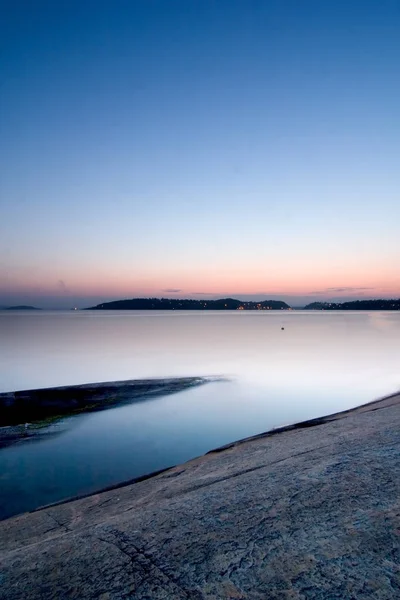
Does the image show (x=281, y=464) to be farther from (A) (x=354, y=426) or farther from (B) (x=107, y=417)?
(B) (x=107, y=417)

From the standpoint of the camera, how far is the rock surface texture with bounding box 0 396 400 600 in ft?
11.6

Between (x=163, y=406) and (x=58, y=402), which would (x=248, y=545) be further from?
(x=58, y=402)

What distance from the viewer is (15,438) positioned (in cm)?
1472

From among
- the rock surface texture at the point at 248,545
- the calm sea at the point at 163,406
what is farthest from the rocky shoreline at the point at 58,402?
the rock surface texture at the point at 248,545

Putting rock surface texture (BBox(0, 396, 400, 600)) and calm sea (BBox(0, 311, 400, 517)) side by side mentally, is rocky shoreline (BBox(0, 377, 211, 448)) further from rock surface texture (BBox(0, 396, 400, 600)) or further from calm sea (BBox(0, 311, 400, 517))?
rock surface texture (BBox(0, 396, 400, 600))

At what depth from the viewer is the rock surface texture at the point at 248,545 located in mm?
3523

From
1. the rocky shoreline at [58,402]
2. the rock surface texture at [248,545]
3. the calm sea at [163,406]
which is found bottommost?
the calm sea at [163,406]

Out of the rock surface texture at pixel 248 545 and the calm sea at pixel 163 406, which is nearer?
the rock surface texture at pixel 248 545

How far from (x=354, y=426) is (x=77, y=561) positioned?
7.82 meters

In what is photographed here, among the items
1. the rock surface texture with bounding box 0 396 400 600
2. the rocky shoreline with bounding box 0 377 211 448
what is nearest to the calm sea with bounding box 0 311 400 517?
the rocky shoreline with bounding box 0 377 211 448

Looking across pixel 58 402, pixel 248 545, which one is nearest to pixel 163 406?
pixel 58 402

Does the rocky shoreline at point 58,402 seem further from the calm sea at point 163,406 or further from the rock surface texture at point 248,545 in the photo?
the rock surface texture at point 248,545

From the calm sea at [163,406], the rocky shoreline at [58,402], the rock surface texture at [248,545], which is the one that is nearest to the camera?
the rock surface texture at [248,545]

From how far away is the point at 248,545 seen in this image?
162 inches
